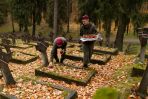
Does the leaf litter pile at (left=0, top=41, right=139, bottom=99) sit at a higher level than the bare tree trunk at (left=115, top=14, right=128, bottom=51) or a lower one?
lower

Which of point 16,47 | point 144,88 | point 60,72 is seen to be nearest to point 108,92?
point 144,88

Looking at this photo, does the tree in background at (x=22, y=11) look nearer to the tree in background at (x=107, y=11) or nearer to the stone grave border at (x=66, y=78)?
the tree in background at (x=107, y=11)

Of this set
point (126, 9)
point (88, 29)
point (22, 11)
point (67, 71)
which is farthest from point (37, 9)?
point (67, 71)

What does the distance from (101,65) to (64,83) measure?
2702 mm

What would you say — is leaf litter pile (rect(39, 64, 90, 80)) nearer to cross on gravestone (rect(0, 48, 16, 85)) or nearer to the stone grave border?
the stone grave border

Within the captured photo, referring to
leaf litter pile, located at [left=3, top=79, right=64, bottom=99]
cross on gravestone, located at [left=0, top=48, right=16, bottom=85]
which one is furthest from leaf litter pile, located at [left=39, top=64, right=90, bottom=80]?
cross on gravestone, located at [left=0, top=48, right=16, bottom=85]

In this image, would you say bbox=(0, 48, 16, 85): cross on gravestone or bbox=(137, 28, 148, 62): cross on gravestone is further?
bbox=(137, 28, 148, 62): cross on gravestone

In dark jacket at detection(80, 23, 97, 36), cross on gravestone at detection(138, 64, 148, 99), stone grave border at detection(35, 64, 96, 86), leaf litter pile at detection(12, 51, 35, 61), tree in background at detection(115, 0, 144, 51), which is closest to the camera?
cross on gravestone at detection(138, 64, 148, 99)

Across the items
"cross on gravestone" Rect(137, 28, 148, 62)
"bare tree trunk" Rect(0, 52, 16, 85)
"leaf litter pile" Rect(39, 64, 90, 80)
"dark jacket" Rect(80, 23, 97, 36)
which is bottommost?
"leaf litter pile" Rect(39, 64, 90, 80)

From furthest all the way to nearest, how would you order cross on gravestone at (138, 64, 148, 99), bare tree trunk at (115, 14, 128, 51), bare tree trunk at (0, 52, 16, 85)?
bare tree trunk at (115, 14, 128, 51), bare tree trunk at (0, 52, 16, 85), cross on gravestone at (138, 64, 148, 99)

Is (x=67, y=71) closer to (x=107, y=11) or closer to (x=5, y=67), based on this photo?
(x=5, y=67)

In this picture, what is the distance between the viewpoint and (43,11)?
100 ft

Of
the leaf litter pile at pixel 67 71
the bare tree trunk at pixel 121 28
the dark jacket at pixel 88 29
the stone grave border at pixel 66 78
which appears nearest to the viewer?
the stone grave border at pixel 66 78

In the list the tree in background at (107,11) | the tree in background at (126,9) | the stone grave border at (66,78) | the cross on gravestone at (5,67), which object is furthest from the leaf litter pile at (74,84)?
the tree in background at (107,11)
